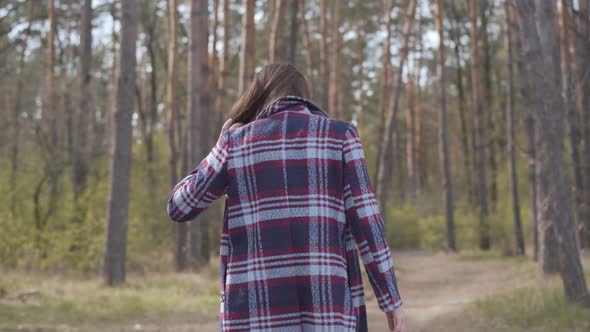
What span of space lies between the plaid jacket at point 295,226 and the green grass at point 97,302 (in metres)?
5.74

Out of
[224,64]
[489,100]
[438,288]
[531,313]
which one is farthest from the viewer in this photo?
[489,100]

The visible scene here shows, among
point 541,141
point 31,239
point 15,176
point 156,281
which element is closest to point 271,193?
point 541,141

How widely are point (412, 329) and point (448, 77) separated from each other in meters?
25.1

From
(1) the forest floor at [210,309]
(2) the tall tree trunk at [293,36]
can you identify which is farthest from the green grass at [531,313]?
(2) the tall tree trunk at [293,36]

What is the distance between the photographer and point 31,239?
1423 centimetres

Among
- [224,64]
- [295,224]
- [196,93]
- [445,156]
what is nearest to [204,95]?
[196,93]

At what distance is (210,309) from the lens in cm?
913

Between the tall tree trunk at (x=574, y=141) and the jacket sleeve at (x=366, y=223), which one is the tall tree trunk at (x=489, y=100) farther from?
the jacket sleeve at (x=366, y=223)

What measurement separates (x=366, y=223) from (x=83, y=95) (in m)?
13.2

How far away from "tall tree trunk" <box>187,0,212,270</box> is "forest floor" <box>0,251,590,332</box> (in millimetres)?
1794

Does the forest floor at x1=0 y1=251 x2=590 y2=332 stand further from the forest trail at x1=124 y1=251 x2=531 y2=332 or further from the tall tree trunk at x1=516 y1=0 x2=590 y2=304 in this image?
the tall tree trunk at x1=516 y1=0 x2=590 y2=304

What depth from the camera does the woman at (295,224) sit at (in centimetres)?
238

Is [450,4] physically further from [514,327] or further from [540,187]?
[514,327]

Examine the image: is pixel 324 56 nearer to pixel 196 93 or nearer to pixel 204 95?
pixel 204 95
